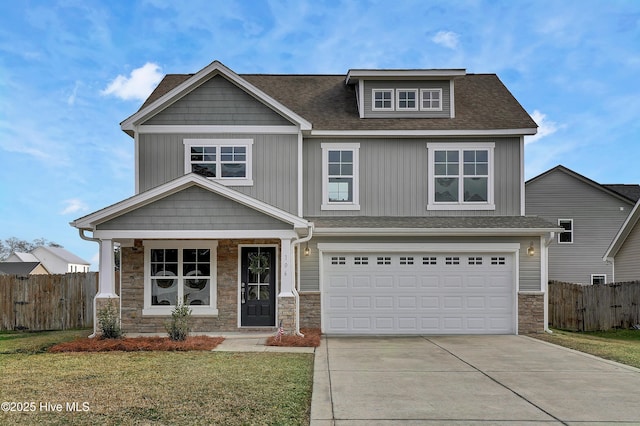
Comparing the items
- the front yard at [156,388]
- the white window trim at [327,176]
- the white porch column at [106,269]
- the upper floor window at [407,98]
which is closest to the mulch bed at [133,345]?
the front yard at [156,388]

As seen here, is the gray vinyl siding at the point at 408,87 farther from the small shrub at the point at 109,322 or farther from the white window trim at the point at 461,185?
the small shrub at the point at 109,322

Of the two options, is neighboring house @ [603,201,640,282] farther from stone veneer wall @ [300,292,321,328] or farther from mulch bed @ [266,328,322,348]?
mulch bed @ [266,328,322,348]

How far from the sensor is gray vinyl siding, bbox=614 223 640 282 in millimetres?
19031

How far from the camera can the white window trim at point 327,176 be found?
592 inches

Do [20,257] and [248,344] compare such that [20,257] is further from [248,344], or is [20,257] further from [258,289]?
[248,344]

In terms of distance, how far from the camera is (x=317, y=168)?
49.5 ft

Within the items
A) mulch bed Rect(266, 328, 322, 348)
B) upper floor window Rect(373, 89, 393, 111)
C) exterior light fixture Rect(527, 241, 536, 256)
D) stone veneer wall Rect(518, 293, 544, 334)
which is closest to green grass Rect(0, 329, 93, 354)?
mulch bed Rect(266, 328, 322, 348)

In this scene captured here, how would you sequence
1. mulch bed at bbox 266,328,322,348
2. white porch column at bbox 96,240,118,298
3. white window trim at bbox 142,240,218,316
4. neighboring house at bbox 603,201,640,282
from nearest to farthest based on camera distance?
mulch bed at bbox 266,328,322,348, white porch column at bbox 96,240,118,298, white window trim at bbox 142,240,218,316, neighboring house at bbox 603,201,640,282

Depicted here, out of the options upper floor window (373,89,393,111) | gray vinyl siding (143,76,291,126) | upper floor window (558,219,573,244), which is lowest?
upper floor window (558,219,573,244)

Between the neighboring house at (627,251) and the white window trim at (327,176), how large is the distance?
407 inches

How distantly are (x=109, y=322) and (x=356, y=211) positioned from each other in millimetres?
7048

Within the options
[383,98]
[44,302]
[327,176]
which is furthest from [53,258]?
[383,98]

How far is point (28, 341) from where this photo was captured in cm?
1300

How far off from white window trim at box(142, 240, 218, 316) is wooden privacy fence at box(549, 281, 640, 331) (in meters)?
11.3
